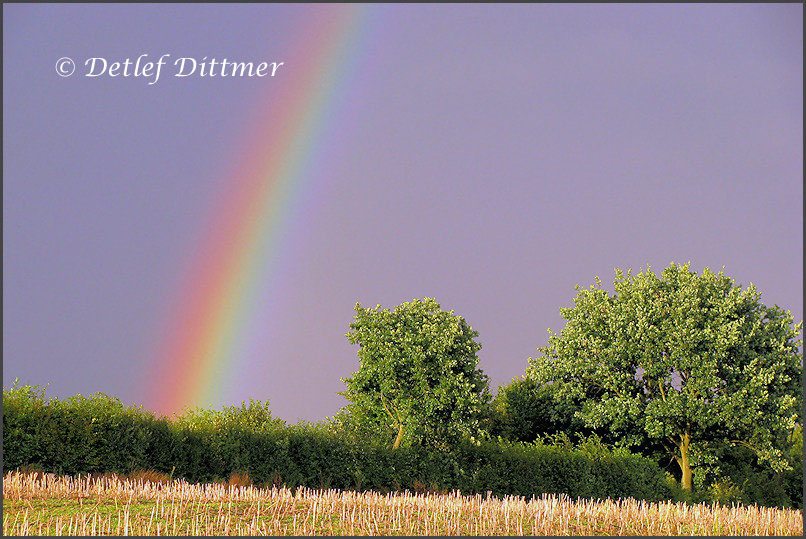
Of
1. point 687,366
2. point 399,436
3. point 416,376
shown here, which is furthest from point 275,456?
point 687,366

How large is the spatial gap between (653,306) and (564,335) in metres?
5.06

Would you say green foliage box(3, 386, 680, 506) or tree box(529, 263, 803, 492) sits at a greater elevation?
tree box(529, 263, 803, 492)

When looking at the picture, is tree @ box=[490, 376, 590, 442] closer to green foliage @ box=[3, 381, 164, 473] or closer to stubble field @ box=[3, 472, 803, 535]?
stubble field @ box=[3, 472, 803, 535]

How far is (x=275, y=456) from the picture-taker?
24438 millimetres

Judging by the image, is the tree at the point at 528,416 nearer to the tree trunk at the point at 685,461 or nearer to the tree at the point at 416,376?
the tree trunk at the point at 685,461

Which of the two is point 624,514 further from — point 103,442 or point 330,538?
point 103,442

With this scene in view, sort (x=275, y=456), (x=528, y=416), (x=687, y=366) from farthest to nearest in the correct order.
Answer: (x=528, y=416), (x=687, y=366), (x=275, y=456)

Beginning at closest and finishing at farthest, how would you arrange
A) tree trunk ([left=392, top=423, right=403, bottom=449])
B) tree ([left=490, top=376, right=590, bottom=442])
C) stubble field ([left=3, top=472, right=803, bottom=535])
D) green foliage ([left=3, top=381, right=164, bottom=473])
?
stubble field ([left=3, top=472, right=803, bottom=535]), green foliage ([left=3, top=381, right=164, bottom=473]), tree trunk ([left=392, top=423, right=403, bottom=449]), tree ([left=490, top=376, right=590, bottom=442])

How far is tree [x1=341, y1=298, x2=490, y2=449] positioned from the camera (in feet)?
94.6

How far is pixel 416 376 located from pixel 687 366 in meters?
15.0

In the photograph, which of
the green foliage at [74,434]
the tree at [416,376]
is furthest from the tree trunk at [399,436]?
the green foliage at [74,434]

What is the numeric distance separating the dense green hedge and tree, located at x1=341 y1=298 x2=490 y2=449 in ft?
4.34

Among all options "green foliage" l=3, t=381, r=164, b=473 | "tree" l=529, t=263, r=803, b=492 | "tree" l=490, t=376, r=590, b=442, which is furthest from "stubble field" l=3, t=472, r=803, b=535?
"tree" l=490, t=376, r=590, b=442

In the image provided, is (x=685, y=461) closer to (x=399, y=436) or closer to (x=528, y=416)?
(x=528, y=416)
